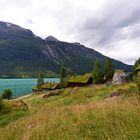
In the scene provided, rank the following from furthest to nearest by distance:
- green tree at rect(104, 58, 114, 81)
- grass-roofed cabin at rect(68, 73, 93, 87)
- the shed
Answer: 1. grass-roofed cabin at rect(68, 73, 93, 87)
2. green tree at rect(104, 58, 114, 81)
3. the shed

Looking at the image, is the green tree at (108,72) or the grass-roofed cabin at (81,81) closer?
the green tree at (108,72)

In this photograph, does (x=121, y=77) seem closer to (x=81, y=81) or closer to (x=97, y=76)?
(x=97, y=76)

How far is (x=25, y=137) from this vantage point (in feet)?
24.9

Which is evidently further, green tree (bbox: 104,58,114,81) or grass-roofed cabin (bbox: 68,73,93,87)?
grass-roofed cabin (bbox: 68,73,93,87)

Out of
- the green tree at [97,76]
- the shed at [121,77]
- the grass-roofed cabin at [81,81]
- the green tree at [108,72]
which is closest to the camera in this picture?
the shed at [121,77]

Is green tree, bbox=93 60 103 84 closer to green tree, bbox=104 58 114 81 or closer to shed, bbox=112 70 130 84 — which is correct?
green tree, bbox=104 58 114 81

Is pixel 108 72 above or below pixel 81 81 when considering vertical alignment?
above

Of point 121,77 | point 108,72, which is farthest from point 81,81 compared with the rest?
point 121,77

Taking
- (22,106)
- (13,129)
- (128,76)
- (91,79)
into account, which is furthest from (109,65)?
(13,129)

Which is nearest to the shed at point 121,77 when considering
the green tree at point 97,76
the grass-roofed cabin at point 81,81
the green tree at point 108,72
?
the green tree at point 97,76

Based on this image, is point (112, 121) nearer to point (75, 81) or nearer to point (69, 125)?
point (69, 125)

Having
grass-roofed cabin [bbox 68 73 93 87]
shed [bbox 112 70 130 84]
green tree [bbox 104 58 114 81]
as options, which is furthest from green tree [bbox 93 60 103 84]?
shed [bbox 112 70 130 84]

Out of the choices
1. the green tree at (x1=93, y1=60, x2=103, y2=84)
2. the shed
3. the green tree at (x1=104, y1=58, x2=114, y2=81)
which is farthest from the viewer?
the green tree at (x1=104, y1=58, x2=114, y2=81)

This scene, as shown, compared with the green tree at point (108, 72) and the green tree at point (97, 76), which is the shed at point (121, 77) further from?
the green tree at point (108, 72)
